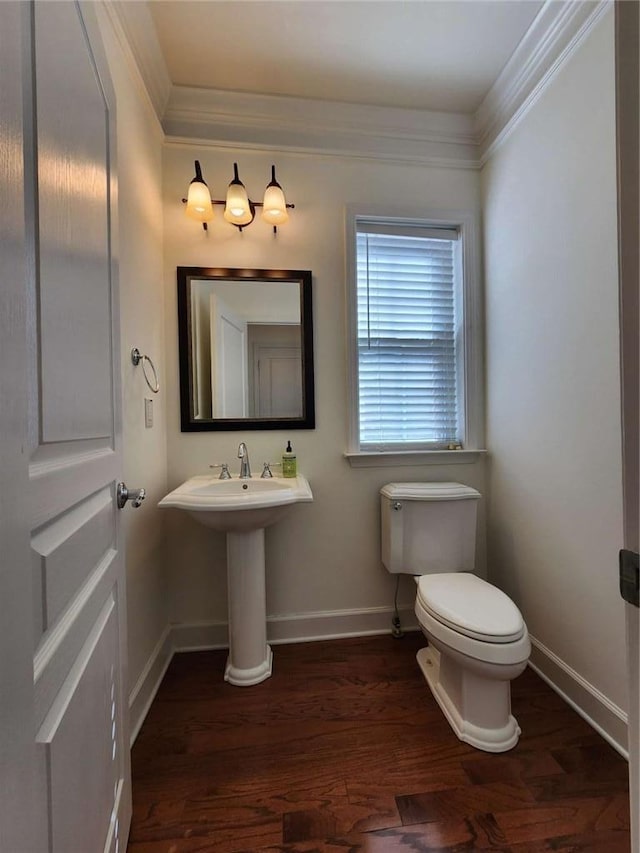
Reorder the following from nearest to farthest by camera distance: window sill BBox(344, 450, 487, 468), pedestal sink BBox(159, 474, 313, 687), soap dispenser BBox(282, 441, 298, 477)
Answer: pedestal sink BBox(159, 474, 313, 687)
soap dispenser BBox(282, 441, 298, 477)
window sill BBox(344, 450, 487, 468)

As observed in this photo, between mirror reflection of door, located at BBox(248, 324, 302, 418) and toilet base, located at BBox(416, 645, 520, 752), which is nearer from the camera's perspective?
toilet base, located at BBox(416, 645, 520, 752)

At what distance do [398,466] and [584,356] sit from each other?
0.93 meters

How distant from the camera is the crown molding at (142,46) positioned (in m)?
1.23

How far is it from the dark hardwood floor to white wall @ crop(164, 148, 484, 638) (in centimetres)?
40

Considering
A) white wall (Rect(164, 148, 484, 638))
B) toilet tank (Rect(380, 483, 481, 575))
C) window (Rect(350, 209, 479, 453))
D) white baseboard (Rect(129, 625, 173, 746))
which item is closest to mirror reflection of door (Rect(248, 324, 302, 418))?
white wall (Rect(164, 148, 484, 638))

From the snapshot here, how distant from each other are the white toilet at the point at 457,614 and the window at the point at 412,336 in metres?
0.32

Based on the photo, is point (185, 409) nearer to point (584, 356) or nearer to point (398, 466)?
point (398, 466)

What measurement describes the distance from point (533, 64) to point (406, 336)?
1.19 metres

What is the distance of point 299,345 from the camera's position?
1846 mm

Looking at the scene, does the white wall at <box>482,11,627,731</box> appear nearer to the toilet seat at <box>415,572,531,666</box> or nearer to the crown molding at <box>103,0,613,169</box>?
the crown molding at <box>103,0,613,169</box>

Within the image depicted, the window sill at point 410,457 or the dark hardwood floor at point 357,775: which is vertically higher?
the window sill at point 410,457

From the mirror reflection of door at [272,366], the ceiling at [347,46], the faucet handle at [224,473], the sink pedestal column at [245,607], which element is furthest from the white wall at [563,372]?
the faucet handle at [224,473]

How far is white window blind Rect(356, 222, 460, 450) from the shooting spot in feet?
6.34

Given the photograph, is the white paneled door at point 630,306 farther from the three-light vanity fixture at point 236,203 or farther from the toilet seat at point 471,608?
the three-light vanity fixture at point 236,203
